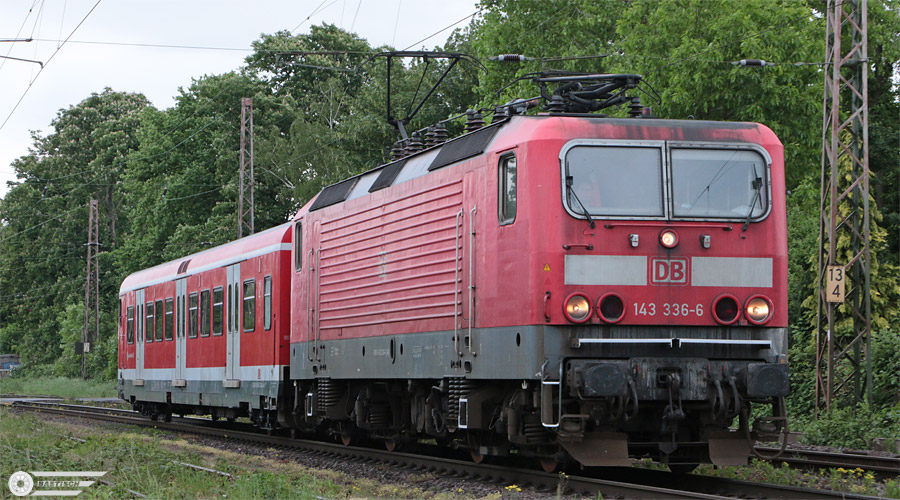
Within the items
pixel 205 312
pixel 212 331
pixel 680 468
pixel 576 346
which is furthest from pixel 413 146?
pixel 205 312

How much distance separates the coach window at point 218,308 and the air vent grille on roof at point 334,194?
519cm

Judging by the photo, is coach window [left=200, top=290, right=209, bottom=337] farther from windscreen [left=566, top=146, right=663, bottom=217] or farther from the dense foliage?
windscreen [left=566, top=146, right=663, bottom=217]

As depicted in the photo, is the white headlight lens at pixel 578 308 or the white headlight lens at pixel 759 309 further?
the white headlight lens at pixel 759 309

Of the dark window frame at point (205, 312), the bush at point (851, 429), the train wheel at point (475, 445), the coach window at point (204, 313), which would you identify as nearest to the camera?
the train wheel at point (475, 445)

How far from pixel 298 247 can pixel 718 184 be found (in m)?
7.82

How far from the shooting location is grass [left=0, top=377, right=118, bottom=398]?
149ft

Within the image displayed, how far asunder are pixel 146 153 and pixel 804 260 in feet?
121

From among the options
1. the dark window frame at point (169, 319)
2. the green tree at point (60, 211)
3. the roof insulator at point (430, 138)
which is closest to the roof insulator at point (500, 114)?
the roof insulator at point (430, 138)

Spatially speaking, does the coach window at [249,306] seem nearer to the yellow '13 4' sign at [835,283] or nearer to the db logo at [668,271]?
the yellow '13 4' sign at [835,283]

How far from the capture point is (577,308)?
10.6 m

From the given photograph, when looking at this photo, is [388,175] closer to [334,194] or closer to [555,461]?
[334,194]

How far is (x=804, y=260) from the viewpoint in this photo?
27953 mm

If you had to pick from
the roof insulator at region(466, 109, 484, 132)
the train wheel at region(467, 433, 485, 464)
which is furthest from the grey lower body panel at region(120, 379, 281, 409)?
the roof insulator at region(466, 109, 484, 132)

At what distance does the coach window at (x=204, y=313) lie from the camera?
22.3 m
